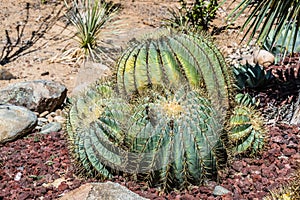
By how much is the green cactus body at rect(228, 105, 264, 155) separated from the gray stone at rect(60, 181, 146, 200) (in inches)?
33.7

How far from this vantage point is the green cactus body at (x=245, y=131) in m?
3.38

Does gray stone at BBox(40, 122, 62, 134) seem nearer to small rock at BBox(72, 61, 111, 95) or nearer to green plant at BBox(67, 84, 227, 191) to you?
small rock at BBox(72, 61, 111, 95)

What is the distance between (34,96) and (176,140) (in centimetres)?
252

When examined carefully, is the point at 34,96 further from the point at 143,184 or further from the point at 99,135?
the point at 143,184

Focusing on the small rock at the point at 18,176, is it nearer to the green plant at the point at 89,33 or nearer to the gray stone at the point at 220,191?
the gray stone at the point at 220,191

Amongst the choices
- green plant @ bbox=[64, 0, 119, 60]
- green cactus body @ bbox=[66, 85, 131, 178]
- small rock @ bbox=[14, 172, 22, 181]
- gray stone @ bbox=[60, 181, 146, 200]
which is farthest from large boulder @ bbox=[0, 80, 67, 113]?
gray stone @ bbox=[60, 181, 146, 200]

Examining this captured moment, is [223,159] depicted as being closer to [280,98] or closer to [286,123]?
[286,123]

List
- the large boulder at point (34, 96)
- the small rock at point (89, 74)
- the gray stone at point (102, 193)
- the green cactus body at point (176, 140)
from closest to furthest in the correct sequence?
the gray stone at point (102, 193), the green cactus body at point (176, 140), the large boulder at point (34, 96), the small rock at point (89, 74)

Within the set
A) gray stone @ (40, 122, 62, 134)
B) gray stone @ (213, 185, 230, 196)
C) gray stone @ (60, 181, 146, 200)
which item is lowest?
gray stone @ (40, 122, 62, 134)

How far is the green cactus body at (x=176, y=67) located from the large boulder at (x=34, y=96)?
5.50ft

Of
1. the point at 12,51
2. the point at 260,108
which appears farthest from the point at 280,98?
the point at 12,51

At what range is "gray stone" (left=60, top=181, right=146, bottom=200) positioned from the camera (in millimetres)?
2767

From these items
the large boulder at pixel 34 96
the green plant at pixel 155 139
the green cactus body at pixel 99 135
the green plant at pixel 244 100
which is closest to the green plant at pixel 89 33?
the large boulder at pixel 34 96

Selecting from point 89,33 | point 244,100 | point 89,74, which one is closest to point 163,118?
point 244,100
